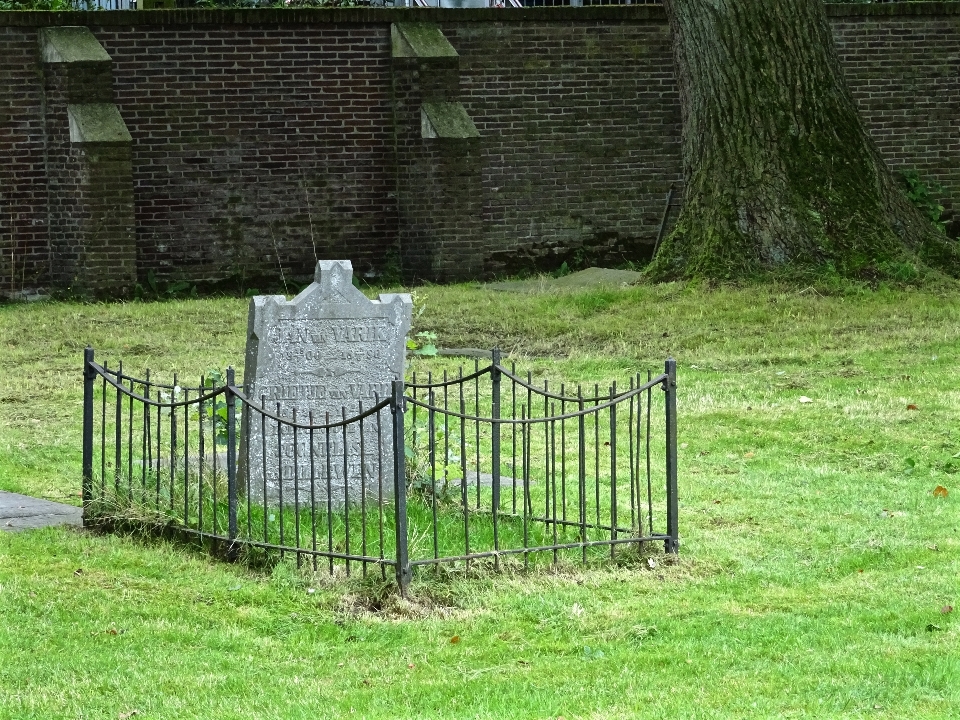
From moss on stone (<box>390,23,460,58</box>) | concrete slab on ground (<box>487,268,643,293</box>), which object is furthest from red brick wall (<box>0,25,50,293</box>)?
concrete slab on ground (<box>487,268,643,293</box>)

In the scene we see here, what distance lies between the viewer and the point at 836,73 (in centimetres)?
1582

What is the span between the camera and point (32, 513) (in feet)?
25.1

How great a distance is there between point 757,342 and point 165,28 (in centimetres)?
836

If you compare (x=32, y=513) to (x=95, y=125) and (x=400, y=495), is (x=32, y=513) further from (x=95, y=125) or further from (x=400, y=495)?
(x=95, y=125)

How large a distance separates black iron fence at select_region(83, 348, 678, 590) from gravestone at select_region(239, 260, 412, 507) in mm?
15

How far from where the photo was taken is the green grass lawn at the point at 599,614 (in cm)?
493

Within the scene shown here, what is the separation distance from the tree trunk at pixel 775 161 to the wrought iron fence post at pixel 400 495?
9394 millimetres

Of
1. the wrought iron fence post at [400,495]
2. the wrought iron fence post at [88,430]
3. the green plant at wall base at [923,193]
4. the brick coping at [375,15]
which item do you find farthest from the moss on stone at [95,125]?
the wrought iron fence post at [400,495]

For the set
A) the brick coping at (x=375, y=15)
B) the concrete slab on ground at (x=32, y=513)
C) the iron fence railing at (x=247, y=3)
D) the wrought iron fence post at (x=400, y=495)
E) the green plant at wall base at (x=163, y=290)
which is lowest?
the concrete slab on ground at (x=32, y=513)

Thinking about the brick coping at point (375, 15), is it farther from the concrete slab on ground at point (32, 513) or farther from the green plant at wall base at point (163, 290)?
the concrete slab on ground at point (32, 513)

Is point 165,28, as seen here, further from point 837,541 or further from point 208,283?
point 837,541

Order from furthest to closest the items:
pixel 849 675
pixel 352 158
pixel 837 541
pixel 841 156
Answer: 1. pixel 352 158
2. pixel 841 156
3. pixel 837 541
4. pixel 849 675

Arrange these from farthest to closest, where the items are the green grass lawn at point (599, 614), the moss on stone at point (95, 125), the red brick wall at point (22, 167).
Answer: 1. the red brick wall at point (22, 167)
2. the moss on stone at point (95, 125)
3. the green grass lawn at point (599, 614)

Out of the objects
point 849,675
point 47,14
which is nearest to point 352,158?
point 47,14
